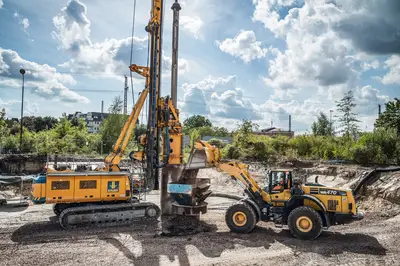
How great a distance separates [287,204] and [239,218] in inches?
60.2

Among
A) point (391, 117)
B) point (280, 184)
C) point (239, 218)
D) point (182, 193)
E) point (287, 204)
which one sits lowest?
point (239, 218)

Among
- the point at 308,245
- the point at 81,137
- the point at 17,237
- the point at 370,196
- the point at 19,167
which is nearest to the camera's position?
the point at 308,245

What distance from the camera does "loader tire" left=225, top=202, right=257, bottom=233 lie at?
10359mm

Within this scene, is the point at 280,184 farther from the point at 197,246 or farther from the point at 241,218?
the point at 197,246

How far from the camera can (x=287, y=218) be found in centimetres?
1027

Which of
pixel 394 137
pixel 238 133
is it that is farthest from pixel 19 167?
pixel 394 137

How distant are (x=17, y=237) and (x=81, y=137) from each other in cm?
3007

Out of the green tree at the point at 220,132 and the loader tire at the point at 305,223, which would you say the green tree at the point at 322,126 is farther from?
the loader tire at the point at 305,223

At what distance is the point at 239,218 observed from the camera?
10.5 m

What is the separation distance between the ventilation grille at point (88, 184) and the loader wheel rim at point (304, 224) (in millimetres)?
6645

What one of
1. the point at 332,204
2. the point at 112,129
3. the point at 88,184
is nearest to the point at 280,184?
the point at 332,204

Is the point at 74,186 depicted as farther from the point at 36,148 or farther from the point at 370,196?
the point at 36,148

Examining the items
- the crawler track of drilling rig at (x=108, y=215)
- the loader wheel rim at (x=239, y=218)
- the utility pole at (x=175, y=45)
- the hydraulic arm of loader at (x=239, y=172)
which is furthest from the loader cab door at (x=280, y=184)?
the utility pole at (x=175, y=45)

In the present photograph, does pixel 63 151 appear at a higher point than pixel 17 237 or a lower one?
higher
